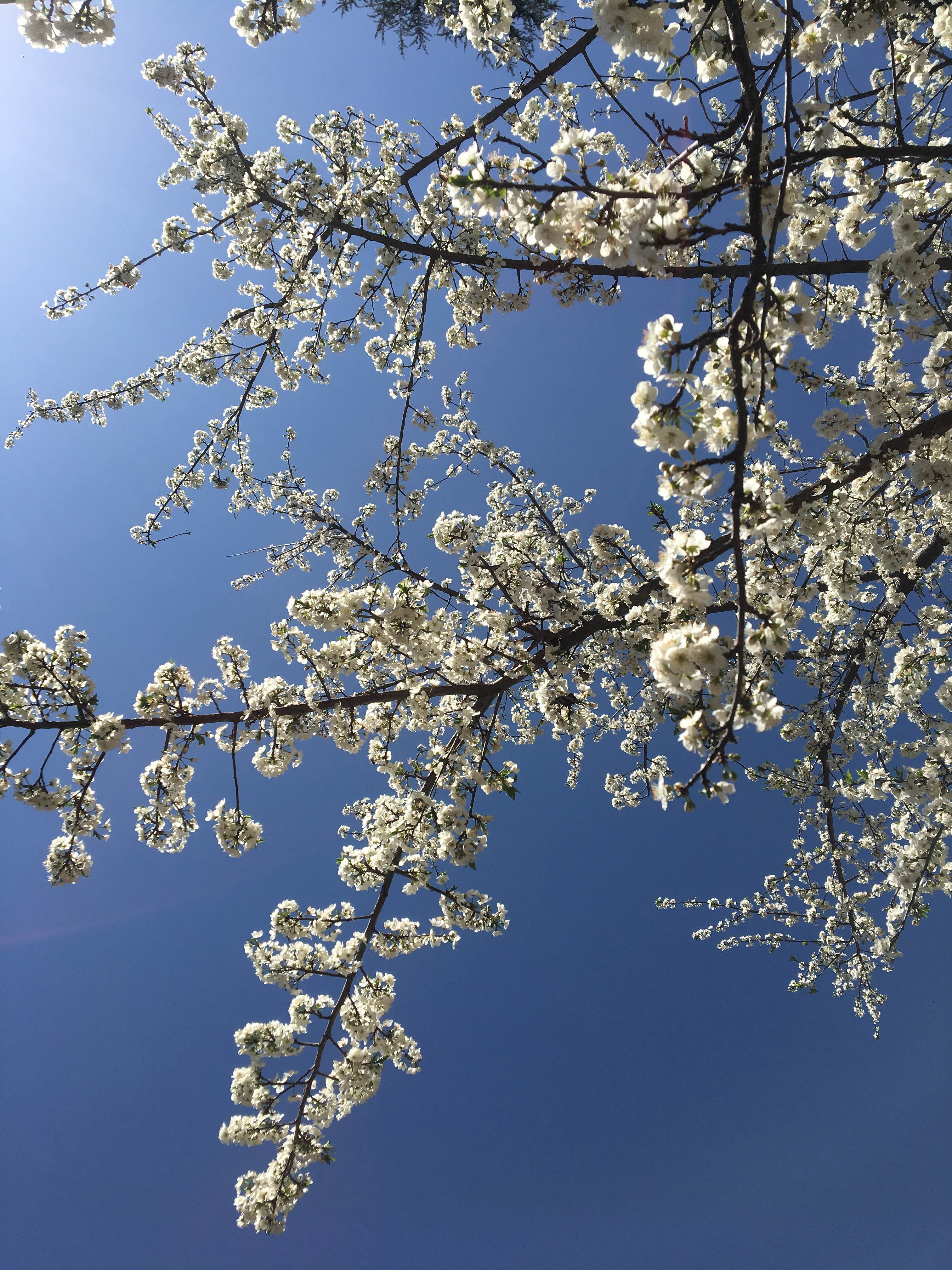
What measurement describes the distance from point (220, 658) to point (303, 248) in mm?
4057

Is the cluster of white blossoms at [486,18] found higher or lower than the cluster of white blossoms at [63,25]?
higher

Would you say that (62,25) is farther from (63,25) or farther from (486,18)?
(486,18)

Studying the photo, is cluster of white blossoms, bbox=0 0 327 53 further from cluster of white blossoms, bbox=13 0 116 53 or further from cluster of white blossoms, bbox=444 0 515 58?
cluster of white blossoms, bbox=444 0 515 58

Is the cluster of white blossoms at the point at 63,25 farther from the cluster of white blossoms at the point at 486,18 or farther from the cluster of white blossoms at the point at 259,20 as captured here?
the cluster of white blossoms at the point at 486,18

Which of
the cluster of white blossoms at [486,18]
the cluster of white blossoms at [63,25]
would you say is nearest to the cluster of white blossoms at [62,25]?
the cluster of white blossoms at [63,25]

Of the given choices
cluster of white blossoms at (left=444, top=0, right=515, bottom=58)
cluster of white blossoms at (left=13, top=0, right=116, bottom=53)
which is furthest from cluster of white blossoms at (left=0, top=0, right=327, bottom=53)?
cluster of white blossoms at (left=444, top=0, right=515, bottom=58)

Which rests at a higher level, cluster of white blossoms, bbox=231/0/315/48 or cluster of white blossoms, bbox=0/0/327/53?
cluster of white blossoms, bbox=231/0/315/48

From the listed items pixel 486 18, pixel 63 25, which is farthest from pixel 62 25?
pixel 486 18

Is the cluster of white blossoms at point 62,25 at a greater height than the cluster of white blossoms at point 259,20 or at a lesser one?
lesser

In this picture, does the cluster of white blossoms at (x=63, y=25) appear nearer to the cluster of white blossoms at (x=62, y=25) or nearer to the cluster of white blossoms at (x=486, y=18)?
the cluster of white blossoms at (x=62, y=25)

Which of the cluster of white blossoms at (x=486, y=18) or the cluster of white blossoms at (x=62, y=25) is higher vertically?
the cluster of white blossoms at (x=486, y=18)

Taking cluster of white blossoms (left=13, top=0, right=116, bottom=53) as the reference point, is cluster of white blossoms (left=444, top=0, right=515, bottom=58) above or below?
above

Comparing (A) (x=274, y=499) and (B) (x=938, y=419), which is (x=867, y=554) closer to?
(B) (x=938, y=419)

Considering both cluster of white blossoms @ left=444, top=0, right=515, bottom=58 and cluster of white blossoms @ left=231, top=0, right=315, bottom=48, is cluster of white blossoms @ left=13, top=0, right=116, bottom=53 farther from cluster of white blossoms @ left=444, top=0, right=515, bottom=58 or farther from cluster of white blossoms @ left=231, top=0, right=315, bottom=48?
cluster of white blossoms @ left=444, top=0, right=515, bottom=58
